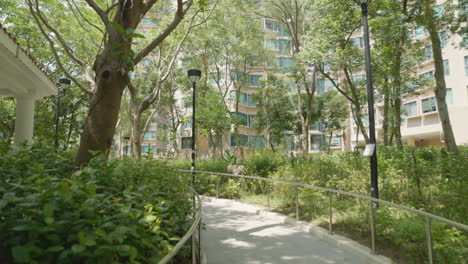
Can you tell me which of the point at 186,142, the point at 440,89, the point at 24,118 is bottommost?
the point at 186,142


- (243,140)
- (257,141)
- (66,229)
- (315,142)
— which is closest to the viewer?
(66,229)

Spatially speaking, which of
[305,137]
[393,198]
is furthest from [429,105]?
[393,198]

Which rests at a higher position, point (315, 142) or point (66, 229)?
point (315, 142)

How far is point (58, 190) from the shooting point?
86.4 inches

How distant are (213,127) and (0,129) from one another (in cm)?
1477

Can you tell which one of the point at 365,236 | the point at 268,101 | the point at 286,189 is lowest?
the point at 365,236

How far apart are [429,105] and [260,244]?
103ft

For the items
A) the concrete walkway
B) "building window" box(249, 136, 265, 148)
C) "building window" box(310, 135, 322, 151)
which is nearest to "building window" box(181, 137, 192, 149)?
"building window" box(249, 136, 265, 148)

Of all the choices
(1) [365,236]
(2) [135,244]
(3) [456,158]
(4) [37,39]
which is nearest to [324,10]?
(3) [456,158]

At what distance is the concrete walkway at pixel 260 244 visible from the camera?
5129 millimetres

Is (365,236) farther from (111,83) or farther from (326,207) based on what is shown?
(111,83)

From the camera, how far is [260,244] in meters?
5.90

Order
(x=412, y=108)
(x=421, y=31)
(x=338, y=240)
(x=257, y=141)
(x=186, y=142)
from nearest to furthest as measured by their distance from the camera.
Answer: (x=338, y=240)
(x=421, y=31)
(x=412, y=108)
(x=257, y=141)
(x=186, y=142)

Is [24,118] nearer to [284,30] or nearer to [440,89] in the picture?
[440,89]
